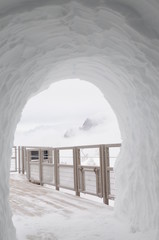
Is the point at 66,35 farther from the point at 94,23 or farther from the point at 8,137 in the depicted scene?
the point at 8,137

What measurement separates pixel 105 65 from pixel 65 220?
10.1 ft

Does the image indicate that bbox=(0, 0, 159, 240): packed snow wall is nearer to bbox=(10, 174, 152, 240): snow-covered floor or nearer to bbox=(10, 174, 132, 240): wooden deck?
bbox=(10, 174, 152, 240): snow-covered floor

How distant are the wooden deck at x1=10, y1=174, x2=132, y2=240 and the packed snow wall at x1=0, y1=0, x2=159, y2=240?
54 centimetres

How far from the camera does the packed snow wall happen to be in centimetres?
283

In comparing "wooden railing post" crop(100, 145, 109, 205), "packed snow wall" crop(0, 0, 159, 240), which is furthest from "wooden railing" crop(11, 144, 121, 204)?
"packed snow wall" crop(0, 0, 159, 240)

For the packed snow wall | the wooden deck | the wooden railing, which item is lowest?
the wooden deck

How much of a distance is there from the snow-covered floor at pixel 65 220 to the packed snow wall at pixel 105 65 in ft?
1.15

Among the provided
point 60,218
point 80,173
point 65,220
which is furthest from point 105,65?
point 80,173

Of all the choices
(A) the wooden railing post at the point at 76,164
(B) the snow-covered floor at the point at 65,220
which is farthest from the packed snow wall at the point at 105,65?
(A) the wooden railing post at the point at 76,164

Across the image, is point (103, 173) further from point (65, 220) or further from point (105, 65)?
point (105, 65)

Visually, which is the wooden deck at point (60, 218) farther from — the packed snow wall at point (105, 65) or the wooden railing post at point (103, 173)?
the packed snow wall at point (105, 65)

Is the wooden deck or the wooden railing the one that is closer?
the wooden deck

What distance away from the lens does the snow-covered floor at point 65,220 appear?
15.4ft

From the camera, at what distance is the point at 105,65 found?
16.0 ft
